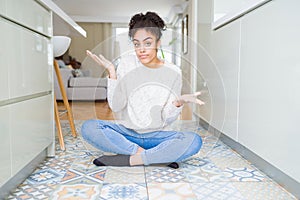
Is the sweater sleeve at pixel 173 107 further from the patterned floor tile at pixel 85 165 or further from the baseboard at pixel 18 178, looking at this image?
the baseboard at pixel 18 178

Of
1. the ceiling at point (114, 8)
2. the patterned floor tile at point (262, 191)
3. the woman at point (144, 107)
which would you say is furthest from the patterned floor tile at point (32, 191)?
the ceiling at point (114, 8)

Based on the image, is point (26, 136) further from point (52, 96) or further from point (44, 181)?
point (52, 96)

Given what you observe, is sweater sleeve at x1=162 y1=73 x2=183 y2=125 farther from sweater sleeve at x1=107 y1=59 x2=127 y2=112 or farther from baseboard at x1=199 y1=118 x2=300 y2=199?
baseboard at x1=199 y1=118 x2=300 y2=199

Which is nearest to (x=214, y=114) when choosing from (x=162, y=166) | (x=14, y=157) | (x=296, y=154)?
(x=162, y=166)

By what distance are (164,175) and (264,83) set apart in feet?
1.92

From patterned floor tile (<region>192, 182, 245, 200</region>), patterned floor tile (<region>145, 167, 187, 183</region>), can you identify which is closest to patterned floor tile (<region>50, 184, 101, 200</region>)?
patterned floor tile (<region>145, 167, 187, 183</region>)

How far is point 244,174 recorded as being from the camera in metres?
1.29

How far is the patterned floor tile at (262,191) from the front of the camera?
105 cm

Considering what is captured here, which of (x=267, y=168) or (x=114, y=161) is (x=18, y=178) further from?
(x=267, y=168)

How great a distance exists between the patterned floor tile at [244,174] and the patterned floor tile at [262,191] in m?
0.05

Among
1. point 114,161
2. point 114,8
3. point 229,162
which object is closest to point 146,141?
point 114,161

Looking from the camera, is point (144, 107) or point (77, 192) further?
point (144, 107)

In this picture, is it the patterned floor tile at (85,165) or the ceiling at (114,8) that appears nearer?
the patterned floor tile at (85,165)

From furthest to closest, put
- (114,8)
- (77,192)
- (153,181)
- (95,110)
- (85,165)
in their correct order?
(114,8), (95,110), (85,165), (153,181), (77,192)
